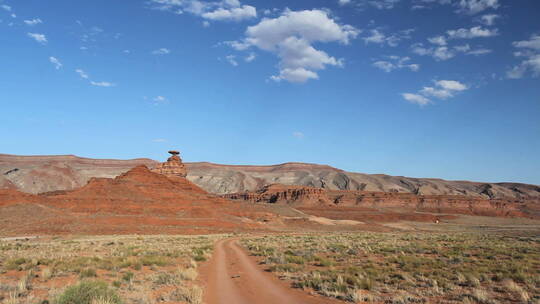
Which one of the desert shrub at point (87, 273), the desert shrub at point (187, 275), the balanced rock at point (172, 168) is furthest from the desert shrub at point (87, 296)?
the balanced rock at point (172, 168)

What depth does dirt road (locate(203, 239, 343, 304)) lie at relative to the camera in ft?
34.1

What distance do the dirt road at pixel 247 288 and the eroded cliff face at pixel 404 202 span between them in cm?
8264

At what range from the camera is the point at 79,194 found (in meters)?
55.2

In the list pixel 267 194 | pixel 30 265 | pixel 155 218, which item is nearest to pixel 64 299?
pixel 30 265

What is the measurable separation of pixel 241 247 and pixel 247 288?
16.5 metres

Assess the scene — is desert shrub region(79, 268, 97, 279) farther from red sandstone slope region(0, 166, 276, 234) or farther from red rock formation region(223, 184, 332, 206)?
red rock formation region(223, 184, 332, 206)

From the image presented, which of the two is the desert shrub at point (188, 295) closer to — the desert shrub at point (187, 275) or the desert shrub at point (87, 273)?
the desert shrub at point (187, 275)

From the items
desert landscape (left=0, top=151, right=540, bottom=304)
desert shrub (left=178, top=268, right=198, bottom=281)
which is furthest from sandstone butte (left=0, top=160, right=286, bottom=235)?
desert shrub (left=178, top=268, right=198, bottom=281)

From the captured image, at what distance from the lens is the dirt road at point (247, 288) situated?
10.4m

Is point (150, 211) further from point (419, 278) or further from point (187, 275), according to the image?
point (419, 278)

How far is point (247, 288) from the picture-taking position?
39.5ft

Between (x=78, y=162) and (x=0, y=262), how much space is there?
179 metres

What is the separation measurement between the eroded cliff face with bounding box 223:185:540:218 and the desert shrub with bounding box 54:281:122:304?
89.9 metres

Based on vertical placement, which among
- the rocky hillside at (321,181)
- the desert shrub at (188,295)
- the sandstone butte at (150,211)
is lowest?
the sandstone butte at (150,211)
